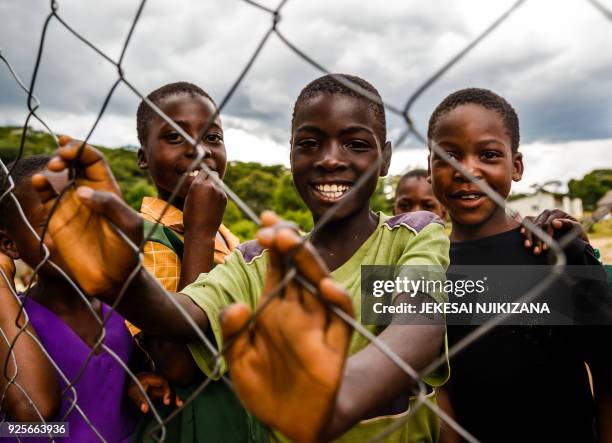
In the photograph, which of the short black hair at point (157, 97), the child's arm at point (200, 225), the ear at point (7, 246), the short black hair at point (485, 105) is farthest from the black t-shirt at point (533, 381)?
the ear at point (7, 246)

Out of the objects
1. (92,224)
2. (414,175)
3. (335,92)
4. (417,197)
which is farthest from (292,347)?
(414,175)

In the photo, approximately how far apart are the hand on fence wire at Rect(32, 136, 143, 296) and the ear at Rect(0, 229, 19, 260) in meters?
0.67

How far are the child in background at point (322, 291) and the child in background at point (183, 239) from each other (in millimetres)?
148

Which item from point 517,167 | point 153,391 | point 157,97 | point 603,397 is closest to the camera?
point 153,391

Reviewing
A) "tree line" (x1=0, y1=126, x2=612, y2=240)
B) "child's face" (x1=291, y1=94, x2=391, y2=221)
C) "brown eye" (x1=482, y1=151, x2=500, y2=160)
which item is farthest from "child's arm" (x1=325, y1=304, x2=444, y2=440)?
"tree line" (x1=0, y1=126, x2=612, y2=240)

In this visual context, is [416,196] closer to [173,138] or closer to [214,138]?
[214,138]

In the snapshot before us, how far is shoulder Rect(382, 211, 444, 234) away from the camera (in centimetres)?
124

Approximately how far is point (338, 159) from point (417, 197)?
1.81m

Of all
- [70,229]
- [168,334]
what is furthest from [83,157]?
[168,334]

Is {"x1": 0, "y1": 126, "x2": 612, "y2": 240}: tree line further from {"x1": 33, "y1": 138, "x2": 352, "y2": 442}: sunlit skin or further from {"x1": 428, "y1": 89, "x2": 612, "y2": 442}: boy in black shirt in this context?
{"x1": 33, "y1": 138, "x2": 352, "y2": 442}: sunlit skin

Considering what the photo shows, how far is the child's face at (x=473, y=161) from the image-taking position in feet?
5.28

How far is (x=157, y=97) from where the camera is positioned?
188cm

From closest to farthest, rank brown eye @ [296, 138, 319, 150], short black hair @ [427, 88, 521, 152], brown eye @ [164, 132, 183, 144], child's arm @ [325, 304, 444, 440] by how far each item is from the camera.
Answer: child's arm @ [325, 304, 444, 440] → brown eye @ [296, 138, 319, 150] → short black hair @ [427, 88, 521, 152] → brown eye @ [164, 132, 183, 144]

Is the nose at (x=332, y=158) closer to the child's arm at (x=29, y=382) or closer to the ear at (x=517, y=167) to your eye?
the ear at (x=517, y=167)
